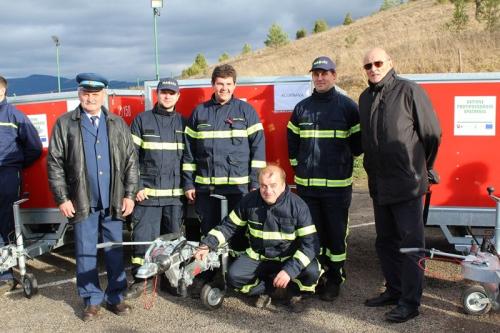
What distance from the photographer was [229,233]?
418 centimetres

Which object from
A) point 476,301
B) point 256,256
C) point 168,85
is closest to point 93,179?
point 168,85

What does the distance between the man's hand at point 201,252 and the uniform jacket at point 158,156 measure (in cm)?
72

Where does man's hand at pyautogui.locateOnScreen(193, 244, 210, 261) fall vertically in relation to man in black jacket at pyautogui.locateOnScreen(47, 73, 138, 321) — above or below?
below

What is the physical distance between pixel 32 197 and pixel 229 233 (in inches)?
99.1

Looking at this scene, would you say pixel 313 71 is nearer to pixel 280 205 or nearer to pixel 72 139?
pixel 280 205

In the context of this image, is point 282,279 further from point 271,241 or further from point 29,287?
point 29,287

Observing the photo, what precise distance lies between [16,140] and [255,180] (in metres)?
2.49

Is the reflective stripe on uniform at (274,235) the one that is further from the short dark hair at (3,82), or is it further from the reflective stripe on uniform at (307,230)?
the short dark hair at (3,82)

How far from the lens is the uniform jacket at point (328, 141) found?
4.20 meters

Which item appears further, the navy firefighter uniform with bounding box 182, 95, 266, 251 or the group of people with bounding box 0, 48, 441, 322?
the navy firefighter uniform with bounding box 182, 95, 266, 251

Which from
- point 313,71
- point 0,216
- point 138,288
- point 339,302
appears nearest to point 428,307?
point 339,302

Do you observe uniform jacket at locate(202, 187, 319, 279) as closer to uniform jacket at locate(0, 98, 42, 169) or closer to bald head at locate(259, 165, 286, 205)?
bald head at locate(259, 165, 286, 205)

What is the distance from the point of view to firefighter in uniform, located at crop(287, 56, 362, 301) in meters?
4.20

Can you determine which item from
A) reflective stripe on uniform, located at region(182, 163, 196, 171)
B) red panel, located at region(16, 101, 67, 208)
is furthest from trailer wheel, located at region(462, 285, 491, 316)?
red panel, located at region(16, 101, 67, 208)
